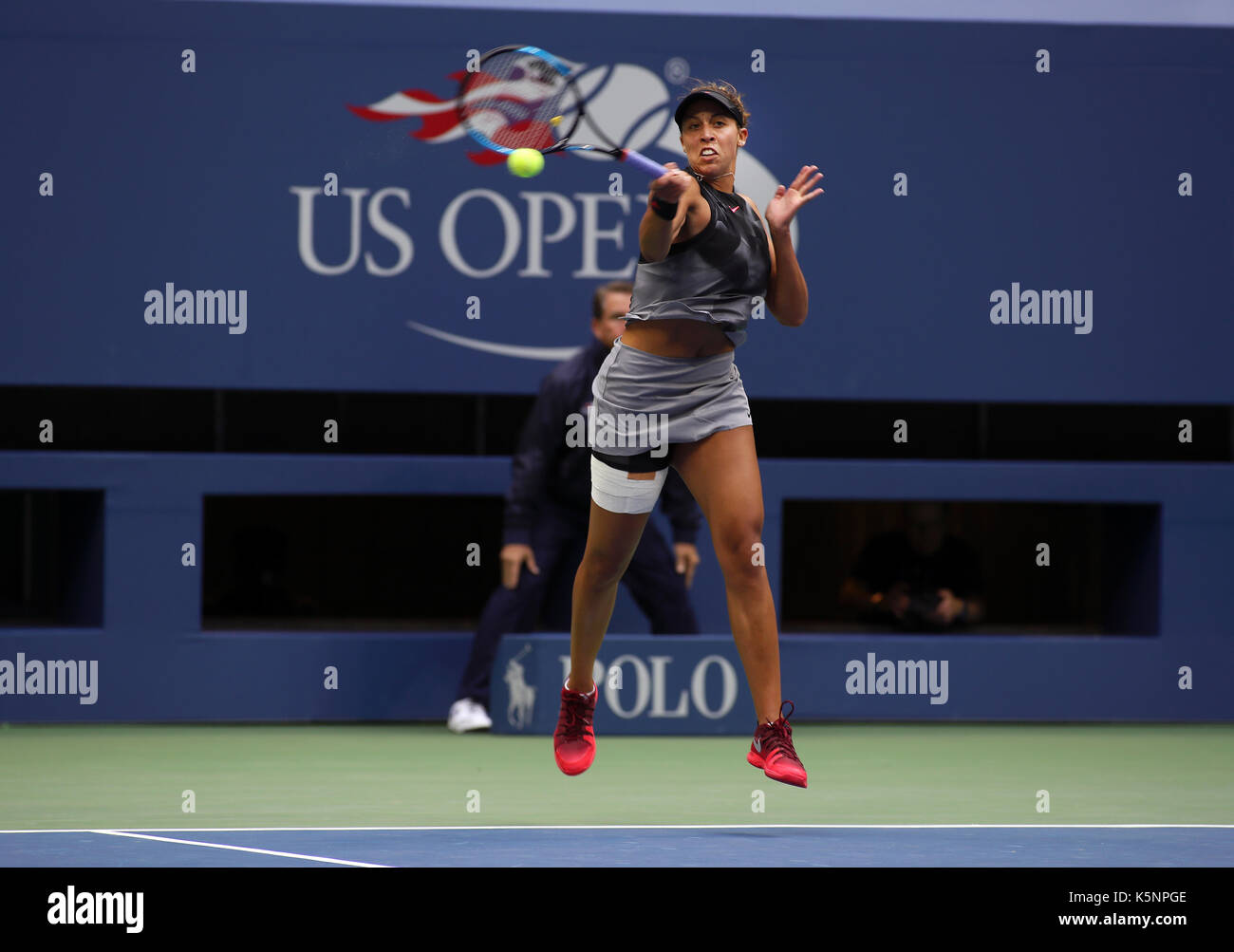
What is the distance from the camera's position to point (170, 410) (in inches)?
372

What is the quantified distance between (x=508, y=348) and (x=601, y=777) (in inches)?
111

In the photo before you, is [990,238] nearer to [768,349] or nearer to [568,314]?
[768,349]

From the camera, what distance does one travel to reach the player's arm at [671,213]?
16.7ft

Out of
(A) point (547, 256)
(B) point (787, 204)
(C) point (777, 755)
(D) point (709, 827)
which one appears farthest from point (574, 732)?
(A) point (547, 256)

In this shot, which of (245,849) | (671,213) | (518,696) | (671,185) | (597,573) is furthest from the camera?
(518,696)

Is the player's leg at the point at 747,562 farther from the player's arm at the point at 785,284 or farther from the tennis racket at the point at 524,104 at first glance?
the tennis racket at the point at 524,104

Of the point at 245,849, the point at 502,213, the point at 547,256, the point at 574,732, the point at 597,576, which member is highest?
the point at 502,213

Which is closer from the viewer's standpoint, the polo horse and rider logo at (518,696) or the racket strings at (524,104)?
the racket strings at (524,104)

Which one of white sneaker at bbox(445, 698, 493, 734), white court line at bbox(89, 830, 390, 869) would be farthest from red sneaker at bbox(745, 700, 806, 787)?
white sneaker at bbox(445, 698, 493, 734)

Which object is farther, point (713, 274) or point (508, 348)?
point (508, 348)

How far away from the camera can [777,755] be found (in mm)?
5391

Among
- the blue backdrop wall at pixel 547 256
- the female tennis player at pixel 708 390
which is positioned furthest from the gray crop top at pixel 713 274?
the blue backdrop wall at pixel 547 256

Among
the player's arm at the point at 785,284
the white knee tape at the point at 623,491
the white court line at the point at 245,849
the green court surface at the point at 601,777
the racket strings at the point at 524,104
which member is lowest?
the green court surface at the point at 601,777

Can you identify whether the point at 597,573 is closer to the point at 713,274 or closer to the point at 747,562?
the point at 747,562
